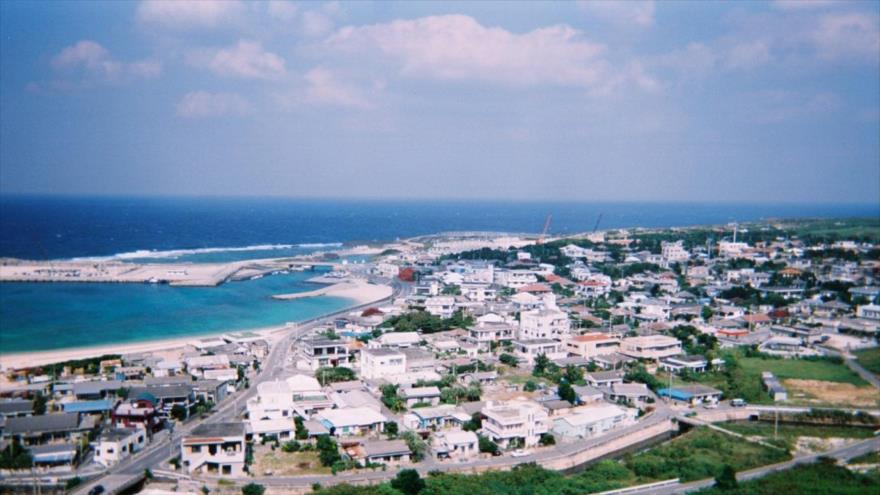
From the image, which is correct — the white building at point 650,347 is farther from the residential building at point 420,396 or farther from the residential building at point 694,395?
the residential building at point 420,396

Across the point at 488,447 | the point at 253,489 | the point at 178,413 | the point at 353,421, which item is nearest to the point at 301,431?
the point at 353,421

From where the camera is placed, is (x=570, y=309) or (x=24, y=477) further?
(x=570, y=309)

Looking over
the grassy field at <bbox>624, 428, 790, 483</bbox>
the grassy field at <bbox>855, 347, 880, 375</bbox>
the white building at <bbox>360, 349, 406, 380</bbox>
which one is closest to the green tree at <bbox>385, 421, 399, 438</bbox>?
the white building at <bbox>360, 349, 406, 380</bbox>

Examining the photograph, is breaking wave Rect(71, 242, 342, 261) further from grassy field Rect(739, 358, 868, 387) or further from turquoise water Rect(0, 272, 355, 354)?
grassy field Rect(739, 358, 868, 387)

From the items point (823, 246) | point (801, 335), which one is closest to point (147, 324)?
point (801, 335)

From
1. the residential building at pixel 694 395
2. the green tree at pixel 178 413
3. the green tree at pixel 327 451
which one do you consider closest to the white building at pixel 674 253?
the residential building at pixel 694 395

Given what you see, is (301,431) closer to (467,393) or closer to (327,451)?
(327,451)

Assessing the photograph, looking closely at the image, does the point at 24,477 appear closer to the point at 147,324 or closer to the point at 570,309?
the point at 147,324
